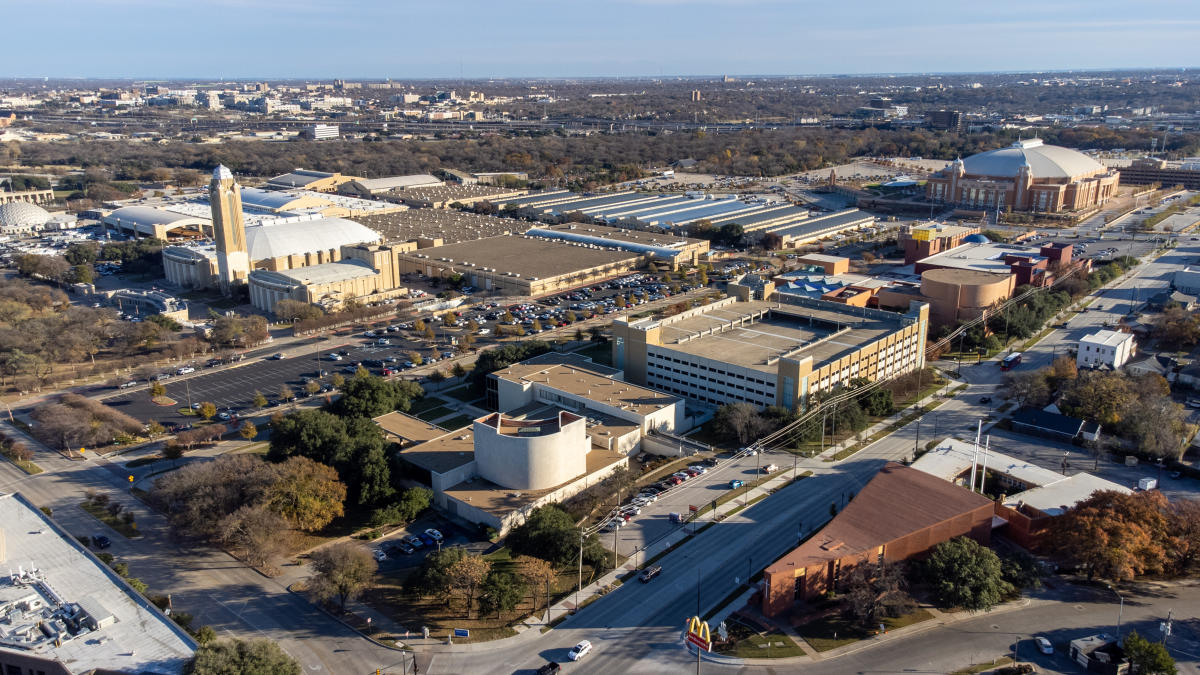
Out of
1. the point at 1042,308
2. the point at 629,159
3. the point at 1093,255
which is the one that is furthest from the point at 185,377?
the point at 629,159

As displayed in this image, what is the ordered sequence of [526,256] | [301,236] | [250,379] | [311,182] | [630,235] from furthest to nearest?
[311,182] < [630,235] < [526,256] < [301,236] < [250,379]

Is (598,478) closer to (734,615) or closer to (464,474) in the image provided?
(464,474)

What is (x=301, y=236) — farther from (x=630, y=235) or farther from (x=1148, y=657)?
(x=1148, y=657)

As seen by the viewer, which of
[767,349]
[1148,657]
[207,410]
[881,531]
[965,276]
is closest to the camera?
[1148,657]

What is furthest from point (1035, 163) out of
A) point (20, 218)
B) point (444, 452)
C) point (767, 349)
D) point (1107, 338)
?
point (20, 218)

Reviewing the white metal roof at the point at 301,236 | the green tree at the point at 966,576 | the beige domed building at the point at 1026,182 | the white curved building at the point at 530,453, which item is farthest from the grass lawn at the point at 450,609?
the beige domed building at the point at 1026,182
